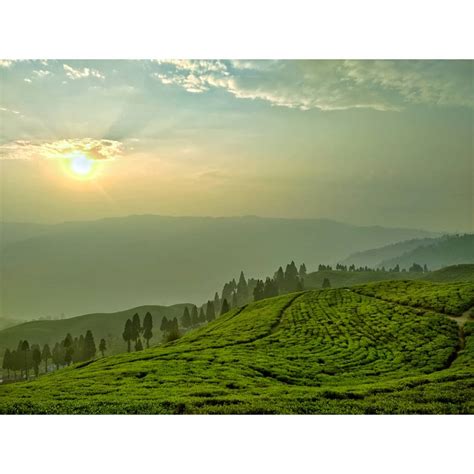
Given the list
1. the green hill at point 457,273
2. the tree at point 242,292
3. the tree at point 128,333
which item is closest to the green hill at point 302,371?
the tree at point 242,292

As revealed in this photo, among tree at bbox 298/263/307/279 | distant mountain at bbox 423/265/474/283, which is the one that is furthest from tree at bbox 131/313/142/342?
distant mountain at bbox 423/265/474/283

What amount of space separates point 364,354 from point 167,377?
13807 mm

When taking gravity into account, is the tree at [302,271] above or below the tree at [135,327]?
above

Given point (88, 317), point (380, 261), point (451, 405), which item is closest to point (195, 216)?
point (451, 405)

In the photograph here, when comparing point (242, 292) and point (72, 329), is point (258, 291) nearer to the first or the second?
point (242, 292)

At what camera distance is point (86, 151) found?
36.8m

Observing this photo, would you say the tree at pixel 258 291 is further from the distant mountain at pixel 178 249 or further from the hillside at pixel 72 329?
the hillside at pixel 72 329

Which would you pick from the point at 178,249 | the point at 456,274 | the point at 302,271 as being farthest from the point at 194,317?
the point at 456,274

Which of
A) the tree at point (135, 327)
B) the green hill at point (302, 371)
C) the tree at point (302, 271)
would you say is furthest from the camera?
the tree at point (135, 327)

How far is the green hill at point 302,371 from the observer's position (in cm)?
2008

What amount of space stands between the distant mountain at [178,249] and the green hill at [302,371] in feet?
46.0

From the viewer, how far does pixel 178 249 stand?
8419 centimetres
